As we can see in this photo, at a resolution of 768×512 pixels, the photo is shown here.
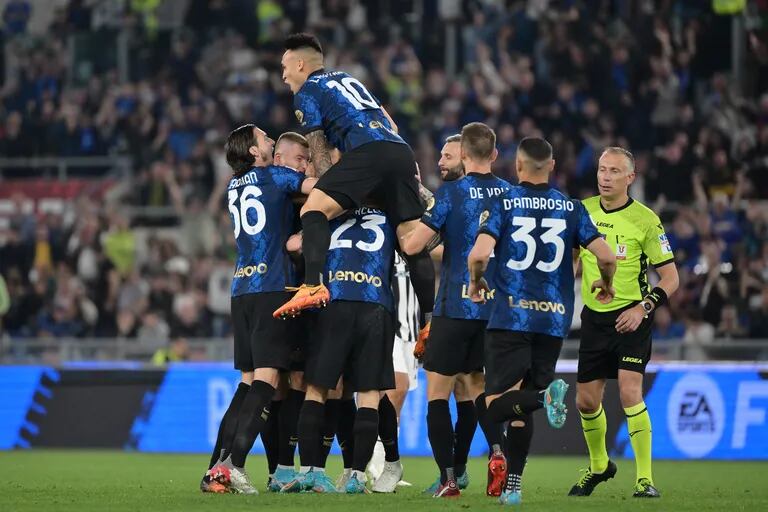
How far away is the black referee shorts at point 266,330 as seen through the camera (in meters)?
9.03

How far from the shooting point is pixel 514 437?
8.45m

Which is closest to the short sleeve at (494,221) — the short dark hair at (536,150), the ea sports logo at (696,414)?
the short dark hair at (536,150)

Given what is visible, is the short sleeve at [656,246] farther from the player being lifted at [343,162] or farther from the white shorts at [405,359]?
the white shorts at [405,359]

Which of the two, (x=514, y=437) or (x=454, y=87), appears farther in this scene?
(x=454, y=87)

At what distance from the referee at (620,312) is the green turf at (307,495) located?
0.48 meters

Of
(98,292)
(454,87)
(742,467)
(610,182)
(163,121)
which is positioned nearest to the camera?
(610,182)

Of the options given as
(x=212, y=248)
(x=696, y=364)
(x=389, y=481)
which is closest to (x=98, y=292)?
(x=212, y=248)

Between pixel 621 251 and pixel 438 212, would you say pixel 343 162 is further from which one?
pixel 621 251

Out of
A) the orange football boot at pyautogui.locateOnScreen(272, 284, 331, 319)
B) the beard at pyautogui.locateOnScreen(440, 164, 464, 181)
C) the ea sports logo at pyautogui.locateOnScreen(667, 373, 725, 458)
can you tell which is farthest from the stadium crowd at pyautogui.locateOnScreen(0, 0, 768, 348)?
the orange football boot at pyautogui.locateOnScreen(272, 284, 331, 319)

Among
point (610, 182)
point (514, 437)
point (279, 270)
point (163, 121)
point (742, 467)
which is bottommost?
point (742, 467)

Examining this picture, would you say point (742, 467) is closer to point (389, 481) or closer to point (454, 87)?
point (389, 481)

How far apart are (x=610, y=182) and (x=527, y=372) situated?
184 cm

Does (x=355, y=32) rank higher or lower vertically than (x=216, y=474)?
higher

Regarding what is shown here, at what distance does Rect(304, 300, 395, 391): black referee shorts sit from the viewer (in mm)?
8883
